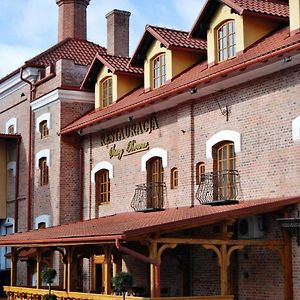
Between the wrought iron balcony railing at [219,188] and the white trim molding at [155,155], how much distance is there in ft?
6.65

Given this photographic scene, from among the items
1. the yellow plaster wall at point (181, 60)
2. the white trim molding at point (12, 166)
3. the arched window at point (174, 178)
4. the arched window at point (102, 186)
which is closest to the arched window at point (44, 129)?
the white trim molding at point (12, 166)

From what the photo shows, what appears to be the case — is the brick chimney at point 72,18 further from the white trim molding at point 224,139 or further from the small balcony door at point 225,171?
the small balcony door at point 225,171

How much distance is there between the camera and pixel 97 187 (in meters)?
24.0

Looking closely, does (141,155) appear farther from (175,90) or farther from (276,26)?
(276,26)

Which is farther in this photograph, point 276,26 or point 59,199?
point 59,199

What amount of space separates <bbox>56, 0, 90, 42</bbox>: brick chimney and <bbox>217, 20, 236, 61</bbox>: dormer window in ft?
41.6

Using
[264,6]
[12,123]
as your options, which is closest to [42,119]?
[12,123]

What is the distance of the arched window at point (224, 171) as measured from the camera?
17.6 meters

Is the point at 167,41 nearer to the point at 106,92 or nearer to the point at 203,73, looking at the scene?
the point at 203,73

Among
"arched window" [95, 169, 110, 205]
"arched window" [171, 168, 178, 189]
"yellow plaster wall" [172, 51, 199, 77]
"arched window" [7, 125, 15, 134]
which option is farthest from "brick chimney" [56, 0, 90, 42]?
"arched window" [171, 168, 178, 189]

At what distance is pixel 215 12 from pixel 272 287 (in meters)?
7.07

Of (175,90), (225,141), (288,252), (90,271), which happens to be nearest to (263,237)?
(288,252)

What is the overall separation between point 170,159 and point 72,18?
12536mm

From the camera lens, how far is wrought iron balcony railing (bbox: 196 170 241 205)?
57.2ft
